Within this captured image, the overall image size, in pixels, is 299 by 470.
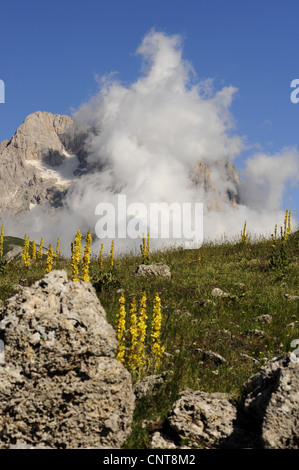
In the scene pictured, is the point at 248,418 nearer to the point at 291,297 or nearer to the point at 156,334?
the point at 156,334

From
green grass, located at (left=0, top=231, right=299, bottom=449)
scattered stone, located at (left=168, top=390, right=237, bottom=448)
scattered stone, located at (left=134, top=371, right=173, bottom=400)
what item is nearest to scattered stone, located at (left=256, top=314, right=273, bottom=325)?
green grass, located at (left=0, top=231, right=299, bottom=449)

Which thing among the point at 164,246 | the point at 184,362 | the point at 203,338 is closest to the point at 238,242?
the point at 164,246

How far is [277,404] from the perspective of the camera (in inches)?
187

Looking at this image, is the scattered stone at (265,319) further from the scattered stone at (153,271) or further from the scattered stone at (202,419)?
the scattered stone at (153,271)

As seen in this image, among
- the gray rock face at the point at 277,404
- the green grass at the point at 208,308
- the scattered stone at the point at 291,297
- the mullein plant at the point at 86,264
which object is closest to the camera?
the gray rock face at the point at 277,404

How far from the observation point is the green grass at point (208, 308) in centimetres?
679

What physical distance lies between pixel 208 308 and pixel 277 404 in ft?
22.5

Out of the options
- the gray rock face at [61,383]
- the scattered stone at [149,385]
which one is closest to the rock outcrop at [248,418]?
the scattered stone at [149,385]

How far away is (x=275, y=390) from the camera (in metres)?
4.93

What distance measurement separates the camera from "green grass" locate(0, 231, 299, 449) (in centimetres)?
679

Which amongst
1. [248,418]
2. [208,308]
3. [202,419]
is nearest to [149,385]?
[202,419]

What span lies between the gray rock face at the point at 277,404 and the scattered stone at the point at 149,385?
1.42 m
